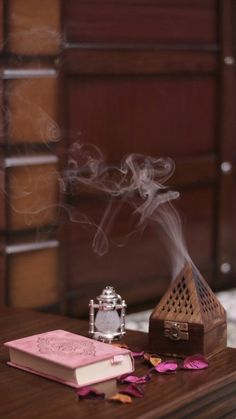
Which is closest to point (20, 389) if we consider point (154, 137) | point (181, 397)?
point (181, 397)

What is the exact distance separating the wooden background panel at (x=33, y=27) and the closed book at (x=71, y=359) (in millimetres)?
2114

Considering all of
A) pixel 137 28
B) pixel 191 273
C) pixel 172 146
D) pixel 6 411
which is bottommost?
pixel 6 411

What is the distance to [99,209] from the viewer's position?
4129 millimetres

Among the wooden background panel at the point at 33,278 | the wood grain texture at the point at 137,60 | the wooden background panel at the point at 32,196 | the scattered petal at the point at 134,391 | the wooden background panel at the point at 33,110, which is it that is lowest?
the wooden background panel at the point at 33,278

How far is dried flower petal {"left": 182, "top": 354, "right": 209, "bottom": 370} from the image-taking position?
5.74 ft

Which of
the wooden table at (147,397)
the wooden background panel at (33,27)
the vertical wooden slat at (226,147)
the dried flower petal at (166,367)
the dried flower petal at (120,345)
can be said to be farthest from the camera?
the vertical wooden slat at (226,147)

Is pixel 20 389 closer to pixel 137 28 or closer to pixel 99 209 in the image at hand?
pixel 99 209

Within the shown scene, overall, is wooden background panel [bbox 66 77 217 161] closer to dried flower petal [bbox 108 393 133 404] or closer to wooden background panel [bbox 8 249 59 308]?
wooden background panel [bbox 8 249 59 308]

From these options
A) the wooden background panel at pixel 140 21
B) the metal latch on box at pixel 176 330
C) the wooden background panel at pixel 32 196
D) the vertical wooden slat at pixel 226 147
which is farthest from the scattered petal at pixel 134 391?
the vertical wooden slat at pixel 226 147

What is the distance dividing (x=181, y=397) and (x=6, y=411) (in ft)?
1.06

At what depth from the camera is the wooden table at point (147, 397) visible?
150 centimetres

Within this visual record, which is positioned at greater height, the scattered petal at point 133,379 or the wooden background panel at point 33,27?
the wooden background panel at point 33,27

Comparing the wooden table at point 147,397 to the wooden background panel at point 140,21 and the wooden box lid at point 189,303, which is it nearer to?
the wooden box lid at point 189,303

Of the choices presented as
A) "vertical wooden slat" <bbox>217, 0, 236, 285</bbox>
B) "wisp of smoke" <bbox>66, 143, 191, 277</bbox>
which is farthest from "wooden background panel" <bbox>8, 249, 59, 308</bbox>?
"vertical wooden slat" <bbox>217, 0, 236, 285</bbox>
